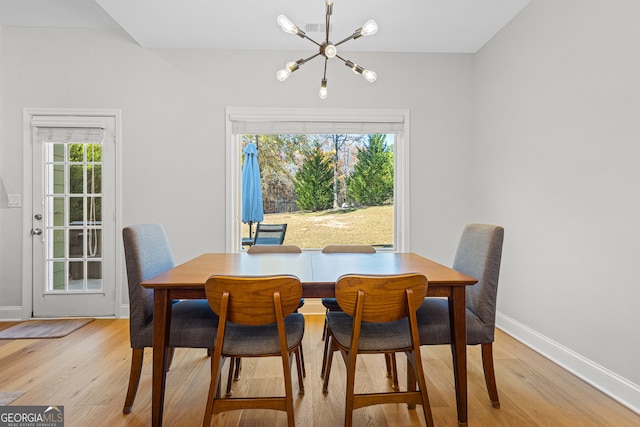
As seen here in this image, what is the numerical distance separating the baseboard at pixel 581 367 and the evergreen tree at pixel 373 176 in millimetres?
1701

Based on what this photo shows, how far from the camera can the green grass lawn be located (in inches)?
152

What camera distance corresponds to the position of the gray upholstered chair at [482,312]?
1754mm

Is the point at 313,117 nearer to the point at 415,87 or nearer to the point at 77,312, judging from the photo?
the point at 415,87

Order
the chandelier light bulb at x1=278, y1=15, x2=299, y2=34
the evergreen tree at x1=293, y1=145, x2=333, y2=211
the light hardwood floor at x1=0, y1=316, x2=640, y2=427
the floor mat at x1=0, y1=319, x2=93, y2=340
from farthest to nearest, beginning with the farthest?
the evergreen tree at x1=293, y1=145, x2=333, y2=211
the floor mat at x1=0, y1=319, x2=93, y2=340
the chandelier light bulb at x1=278, y1=15, x2=299, y2=34
the light hardwood floor at x1=0, y1=316, x2=640, y2=427

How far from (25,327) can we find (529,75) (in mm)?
4783

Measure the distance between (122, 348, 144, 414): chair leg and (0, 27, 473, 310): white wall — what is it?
69.2 inches

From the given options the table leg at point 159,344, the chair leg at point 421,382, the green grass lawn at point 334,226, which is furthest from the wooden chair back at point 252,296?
the green grass lawn at point 334,226

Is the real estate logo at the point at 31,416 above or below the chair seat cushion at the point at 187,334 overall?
below

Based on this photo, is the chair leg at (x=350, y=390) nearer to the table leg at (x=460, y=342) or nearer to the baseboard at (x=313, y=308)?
the table leg at (x=460, y=342)

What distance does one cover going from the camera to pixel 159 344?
161cm

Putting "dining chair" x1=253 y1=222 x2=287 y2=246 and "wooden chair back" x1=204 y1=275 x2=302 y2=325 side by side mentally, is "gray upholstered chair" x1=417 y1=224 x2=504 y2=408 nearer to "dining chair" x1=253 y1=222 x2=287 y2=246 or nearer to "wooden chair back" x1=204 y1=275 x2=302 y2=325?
"wooden chair back" x1=204 y1=275 x2=302 y2=325

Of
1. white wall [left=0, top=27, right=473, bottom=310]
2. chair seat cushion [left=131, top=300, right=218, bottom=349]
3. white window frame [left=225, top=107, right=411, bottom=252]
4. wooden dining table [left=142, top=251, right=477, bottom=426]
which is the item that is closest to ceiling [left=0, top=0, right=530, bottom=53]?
white wall [left=0, top=27, right=473, bottom=310]

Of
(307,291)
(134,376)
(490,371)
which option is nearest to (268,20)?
(307,291)

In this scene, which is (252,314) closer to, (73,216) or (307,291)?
(307,291)
